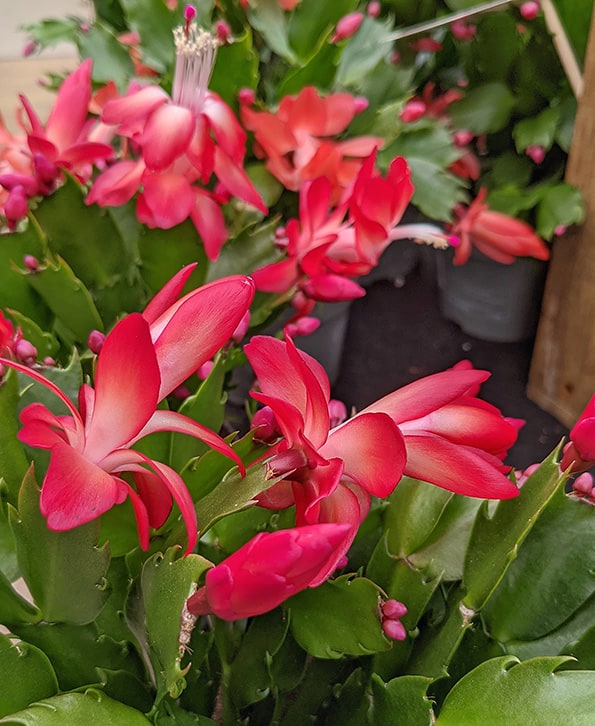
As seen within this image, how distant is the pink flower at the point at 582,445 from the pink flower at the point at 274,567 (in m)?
0.16

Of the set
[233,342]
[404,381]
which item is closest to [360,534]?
[233,342]

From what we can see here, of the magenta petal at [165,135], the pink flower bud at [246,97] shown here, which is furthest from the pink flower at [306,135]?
the magenta petal at [165,135]

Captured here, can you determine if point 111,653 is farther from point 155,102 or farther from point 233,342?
point 155,102

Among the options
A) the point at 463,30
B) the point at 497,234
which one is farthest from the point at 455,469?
the point at 463,30

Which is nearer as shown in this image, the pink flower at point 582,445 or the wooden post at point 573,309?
the pink flower at point 582,445

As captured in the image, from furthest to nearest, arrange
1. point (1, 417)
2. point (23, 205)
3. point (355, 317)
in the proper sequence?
point (355, 317) < point (23, 205) < point (1, 417)

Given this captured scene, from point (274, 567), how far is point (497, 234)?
74 cm

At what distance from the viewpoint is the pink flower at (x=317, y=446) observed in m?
0.33

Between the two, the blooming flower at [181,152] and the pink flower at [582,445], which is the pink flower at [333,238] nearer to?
the blooming flower at [181,152]

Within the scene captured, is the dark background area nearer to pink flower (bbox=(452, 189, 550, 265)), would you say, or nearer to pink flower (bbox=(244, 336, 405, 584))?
pink flower (bbox=(452, 189, 550, 265))

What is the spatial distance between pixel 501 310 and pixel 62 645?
Answer: 40.2 inches

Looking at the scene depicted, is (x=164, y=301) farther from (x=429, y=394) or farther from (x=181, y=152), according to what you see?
(x=181, y=152)

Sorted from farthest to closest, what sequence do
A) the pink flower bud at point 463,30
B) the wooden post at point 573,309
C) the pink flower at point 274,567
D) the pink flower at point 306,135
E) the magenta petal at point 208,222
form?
the pink flower bud at point 463,30, the wooden post at point 573,309, the pink flower at point 306,135, the magenta petal at point 208,222, the pink flower at point 274,567

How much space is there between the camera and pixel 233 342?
0.58m
